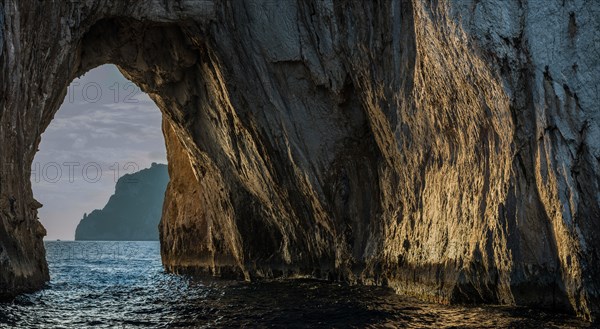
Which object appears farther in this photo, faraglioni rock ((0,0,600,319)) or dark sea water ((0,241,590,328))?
faraglioni rock ((0,0,600,319))

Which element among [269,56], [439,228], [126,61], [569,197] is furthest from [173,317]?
[126,61]

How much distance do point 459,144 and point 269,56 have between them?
26.4 feet

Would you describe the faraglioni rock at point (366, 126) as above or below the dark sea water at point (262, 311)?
above

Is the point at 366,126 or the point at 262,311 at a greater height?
the point at 366,126

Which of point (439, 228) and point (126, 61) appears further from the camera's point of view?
point (126, 61)

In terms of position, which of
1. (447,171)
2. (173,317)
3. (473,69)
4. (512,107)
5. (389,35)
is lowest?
(173,317)

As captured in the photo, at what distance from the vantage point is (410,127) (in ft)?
56.3

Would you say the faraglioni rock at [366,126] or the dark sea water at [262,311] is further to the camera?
the faraglioni rock at [366,126]

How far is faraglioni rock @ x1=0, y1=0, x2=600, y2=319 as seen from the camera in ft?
38.4

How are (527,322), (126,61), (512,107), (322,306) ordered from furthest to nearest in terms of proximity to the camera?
1. (126,61)
2. (322,306)
3. (512,107)
4. (527,322)

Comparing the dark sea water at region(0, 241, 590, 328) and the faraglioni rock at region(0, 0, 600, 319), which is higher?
the faraglioni rock at region(0, 0, 600, 319)

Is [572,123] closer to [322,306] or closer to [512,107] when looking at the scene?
[512,107]

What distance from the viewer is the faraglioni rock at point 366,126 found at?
11695mm

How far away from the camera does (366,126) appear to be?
2038cm
